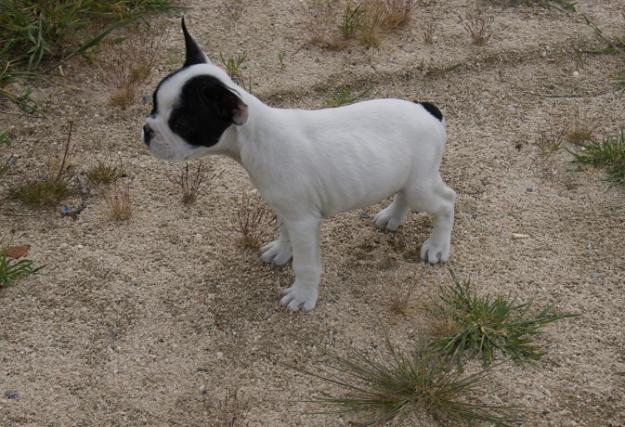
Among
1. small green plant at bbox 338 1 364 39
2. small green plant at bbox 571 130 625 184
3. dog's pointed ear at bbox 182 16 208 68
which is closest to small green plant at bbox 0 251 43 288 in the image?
dog's pointed ear at bbox 182 16 208 68

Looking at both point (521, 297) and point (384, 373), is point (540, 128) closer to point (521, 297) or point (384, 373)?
point (521, 297)

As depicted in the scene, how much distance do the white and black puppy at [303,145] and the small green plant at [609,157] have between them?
1.39 meters

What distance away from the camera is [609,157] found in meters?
4.59

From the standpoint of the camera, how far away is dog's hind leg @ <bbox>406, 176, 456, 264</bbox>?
360 cm

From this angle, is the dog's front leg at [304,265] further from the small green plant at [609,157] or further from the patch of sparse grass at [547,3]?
the patch of sparse grass at [547,3]

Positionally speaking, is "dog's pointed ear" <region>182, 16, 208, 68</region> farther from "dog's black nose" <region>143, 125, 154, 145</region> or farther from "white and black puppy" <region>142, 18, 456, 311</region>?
"dog's black nose" <region>143, 125, 154, 145</region>

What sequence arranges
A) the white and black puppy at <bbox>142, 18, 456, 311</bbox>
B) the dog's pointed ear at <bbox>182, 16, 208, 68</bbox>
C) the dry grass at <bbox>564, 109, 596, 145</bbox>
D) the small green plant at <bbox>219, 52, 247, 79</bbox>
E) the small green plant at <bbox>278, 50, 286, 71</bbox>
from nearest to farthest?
1. the white and black puppy at <bbox>142, 18, 456, 311</bbox>
2. the dog's pointed ear at <bbox>182, 16, 208, 68</bbox>
3. the dry grass at <bbox>564, 109, 596, 145</bbox>
4. the small green plant at <bbox>219, 52, 247, 79</bbox>
5. the small green plant at <bbox>278, 50, 286, 71</bbox>

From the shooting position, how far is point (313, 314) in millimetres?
3746

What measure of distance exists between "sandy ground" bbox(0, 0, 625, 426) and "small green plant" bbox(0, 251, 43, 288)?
4 centimetres

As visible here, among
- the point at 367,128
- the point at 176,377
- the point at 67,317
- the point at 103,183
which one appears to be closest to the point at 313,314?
the point at 176,377

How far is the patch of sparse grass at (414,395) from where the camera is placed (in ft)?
10.6

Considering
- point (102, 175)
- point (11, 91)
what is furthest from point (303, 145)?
point (11, 91)

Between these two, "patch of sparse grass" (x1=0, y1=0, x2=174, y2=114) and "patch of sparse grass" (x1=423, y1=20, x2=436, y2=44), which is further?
"patch of sparse grass" (x1=423, y1=20, x2=436, y2=44)

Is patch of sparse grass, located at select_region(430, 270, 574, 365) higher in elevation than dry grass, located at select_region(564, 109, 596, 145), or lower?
higher
